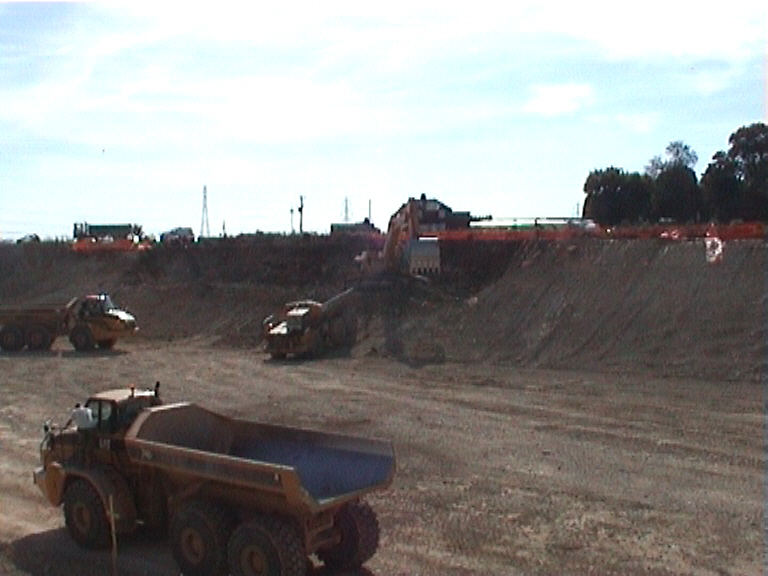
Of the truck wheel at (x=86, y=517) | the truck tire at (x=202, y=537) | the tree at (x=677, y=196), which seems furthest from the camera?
the tree at (x=677, y=196)

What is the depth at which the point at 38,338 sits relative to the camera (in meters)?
38.1

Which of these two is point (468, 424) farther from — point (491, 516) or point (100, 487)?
point (100, 487)

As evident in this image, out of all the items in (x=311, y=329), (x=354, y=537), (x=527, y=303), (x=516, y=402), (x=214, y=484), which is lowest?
(x=516, y=402)

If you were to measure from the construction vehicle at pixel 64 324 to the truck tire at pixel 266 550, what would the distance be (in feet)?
90.9

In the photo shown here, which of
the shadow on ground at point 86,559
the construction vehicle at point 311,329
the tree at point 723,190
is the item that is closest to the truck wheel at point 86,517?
the shadow on ground at point 86,559

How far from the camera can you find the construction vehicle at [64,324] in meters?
37.4

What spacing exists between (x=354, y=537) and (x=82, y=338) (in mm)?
27846

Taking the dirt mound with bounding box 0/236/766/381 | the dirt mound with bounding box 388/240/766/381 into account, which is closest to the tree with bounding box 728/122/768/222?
the dirt mound with bounding box 0/236/766/381

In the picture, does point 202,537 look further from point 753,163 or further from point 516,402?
point 753,163

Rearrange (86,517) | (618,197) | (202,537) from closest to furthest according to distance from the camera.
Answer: (202,537), (86,517), (618,197)

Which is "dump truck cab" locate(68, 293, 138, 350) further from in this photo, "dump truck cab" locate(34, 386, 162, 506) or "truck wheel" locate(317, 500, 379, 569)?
"truck wheel" locate(317, 500, 379, 569)

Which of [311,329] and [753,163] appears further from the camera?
[753,163]

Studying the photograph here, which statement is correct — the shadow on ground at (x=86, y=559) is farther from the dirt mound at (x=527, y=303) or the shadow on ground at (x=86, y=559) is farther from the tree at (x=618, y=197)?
→ the tree at (x=618, y=197)

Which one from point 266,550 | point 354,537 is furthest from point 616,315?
point 266,550
